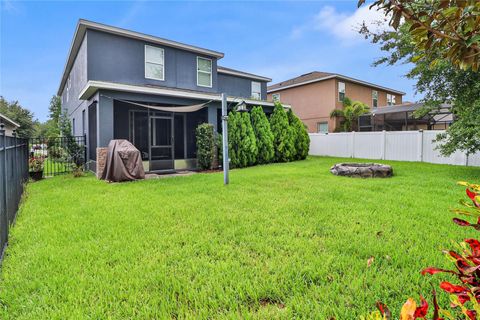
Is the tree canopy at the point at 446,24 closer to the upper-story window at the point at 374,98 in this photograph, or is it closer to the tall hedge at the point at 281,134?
the tall hedge at the point at 281,134

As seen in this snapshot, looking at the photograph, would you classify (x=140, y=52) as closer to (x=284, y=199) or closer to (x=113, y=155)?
(x=113, y=155)

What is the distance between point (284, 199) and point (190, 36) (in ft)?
49.0

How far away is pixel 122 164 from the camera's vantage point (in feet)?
26.5

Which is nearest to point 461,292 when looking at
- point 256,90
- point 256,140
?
point 256,140

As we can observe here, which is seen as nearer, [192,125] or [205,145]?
[205,145]

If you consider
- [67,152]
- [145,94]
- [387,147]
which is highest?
[145,94]

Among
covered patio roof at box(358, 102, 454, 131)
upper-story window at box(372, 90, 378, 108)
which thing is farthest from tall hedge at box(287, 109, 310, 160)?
upper-story window at box(372, 90, 378, 108)

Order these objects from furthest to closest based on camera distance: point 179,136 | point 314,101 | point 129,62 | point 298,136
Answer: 1. point 314,101
2. point 298,136
3. point 179,136
4. point 129,62

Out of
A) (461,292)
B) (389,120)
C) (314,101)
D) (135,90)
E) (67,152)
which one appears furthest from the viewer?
(314,101)

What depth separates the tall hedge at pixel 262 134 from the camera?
40.0 feet

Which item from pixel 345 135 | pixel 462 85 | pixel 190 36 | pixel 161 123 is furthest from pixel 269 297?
pixel 190 36

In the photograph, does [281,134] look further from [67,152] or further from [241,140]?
[67,152]

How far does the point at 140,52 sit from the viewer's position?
11.8 m

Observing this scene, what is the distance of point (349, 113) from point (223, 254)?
18.9m
